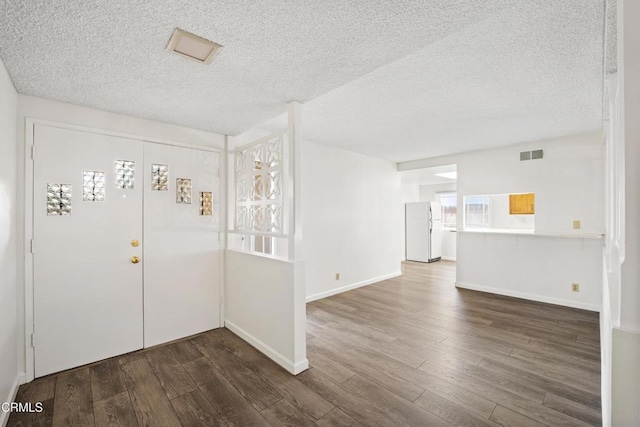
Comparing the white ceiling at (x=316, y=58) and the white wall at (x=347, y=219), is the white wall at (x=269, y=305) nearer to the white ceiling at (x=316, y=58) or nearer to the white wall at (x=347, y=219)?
the white wall at (x=347, y=219)

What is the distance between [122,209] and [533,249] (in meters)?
5.51

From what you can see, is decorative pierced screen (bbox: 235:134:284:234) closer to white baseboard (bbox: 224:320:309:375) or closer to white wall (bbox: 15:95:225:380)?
white wall (bbox: 15:95:225:380)

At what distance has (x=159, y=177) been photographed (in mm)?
2949

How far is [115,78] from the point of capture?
205 centimetres

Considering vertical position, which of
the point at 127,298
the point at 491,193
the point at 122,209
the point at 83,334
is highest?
the point at 491,193

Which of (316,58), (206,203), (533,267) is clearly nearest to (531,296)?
(533,267)

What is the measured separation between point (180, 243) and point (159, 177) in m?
0.74

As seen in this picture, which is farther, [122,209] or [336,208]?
[336,208]

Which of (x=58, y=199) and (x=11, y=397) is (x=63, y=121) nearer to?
(x=58, y=199)

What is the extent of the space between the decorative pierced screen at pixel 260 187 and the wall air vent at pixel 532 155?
155 inches

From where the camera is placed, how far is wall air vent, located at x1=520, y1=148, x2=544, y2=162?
14.1ft

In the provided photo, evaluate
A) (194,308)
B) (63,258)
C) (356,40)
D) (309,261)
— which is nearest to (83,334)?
(63,258)

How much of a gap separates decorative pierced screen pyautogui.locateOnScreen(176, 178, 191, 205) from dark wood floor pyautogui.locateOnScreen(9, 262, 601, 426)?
5.00 ft

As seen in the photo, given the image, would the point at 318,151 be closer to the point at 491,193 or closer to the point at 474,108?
the point at 474,108
